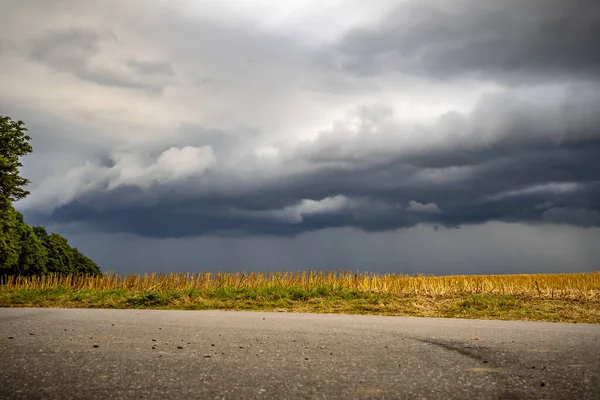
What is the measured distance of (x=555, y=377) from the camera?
19.1 ft

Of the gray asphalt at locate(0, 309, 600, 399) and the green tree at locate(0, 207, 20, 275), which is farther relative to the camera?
the green tree at locate(0, 207, 20, 275)

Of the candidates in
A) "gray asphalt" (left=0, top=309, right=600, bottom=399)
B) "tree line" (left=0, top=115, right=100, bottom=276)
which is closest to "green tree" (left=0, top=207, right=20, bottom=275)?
"tree line" (left=0, top=115, right=100, bottom=276)

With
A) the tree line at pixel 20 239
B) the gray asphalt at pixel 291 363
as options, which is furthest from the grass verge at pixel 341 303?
the tree line at pixel 20 239

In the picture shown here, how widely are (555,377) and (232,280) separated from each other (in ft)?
76.8

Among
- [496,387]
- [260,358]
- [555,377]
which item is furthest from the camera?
[260,358]

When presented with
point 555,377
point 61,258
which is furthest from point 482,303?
point 61,258

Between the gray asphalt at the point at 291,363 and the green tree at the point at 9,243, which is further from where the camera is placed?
the green tree at the point at 9,243

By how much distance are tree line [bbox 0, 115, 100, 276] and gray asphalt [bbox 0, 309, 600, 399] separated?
26361 mm

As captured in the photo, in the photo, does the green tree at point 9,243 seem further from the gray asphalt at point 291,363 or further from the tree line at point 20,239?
the gray asphalt at point 291,363

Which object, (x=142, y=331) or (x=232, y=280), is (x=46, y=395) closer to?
(x=142, y=331)

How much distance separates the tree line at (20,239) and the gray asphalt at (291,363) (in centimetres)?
2636

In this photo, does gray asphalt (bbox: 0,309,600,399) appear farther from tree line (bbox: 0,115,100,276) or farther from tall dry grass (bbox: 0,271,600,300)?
tree line (bbox: 0,115,100,276)

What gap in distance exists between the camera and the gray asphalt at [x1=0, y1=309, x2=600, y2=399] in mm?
5102

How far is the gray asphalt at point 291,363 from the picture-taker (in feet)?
16.7
